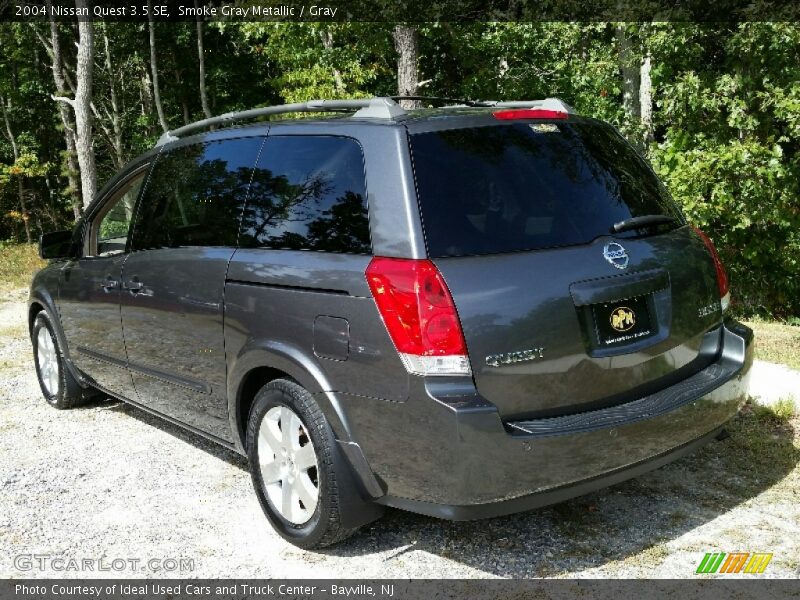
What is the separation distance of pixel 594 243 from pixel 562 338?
48cm

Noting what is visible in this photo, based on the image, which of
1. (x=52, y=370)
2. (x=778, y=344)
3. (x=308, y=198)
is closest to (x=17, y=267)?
(x=52, y=370)

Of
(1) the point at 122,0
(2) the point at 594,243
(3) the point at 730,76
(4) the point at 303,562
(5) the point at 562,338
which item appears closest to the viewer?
(5) the point at 562,338

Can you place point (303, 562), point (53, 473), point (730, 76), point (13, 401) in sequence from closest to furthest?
point (303, 562), point (53, 473), point (13, 401), point (730, 76)

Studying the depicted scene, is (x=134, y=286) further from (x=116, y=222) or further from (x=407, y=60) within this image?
(x=407, y=60)

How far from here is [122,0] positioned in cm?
3122

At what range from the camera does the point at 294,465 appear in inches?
155

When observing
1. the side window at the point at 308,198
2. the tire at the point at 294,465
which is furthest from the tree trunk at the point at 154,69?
the tire at the point at 294,465

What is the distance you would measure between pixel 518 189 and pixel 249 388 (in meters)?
1.67

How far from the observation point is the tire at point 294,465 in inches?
144

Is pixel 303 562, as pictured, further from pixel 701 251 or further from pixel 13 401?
pixel 13 401

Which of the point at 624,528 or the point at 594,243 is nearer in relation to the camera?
the point at 594,243

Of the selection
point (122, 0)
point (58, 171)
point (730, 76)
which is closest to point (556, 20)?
point (730, 76)

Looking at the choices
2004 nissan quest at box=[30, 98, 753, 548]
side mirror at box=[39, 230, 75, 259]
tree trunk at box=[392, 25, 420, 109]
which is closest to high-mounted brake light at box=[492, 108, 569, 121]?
2004 nissan quest at box=[30, 98, 753, 548]

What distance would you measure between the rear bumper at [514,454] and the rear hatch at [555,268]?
8 centimetres
